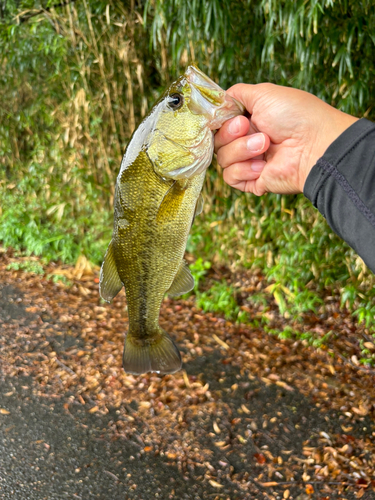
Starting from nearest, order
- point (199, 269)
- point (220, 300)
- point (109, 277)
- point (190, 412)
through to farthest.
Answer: point (109, 277) → point (190, 412) → point (220, 300) → point (199, 269)

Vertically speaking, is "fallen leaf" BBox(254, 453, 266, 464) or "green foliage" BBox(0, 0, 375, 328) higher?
"green foliage" BBox(0, 0, 375, 328)

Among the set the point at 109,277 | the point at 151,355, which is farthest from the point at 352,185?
the point at 151,355

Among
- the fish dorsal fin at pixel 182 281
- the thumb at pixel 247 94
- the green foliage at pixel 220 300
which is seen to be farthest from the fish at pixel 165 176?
the green foliage at pixel 220 300

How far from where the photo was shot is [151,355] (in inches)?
70.2

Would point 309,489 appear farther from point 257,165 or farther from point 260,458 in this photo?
point 257,165

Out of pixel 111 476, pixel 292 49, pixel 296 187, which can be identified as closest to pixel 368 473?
pixel 111 476

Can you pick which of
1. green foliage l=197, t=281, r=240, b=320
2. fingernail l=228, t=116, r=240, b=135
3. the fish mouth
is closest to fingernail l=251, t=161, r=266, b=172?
fingernail l=228, t=116, r=240, b=135

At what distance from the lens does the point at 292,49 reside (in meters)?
3.70

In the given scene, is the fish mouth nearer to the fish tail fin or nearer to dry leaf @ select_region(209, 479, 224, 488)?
the fish tail fin

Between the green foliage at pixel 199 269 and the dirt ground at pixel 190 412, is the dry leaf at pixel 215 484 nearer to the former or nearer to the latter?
the dirt ground at pixel 190 412

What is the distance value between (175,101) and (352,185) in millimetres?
617

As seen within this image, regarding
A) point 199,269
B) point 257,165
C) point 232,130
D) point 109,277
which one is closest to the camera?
point 109,277

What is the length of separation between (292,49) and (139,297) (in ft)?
9.48

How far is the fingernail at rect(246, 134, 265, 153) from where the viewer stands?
5.66 feet
